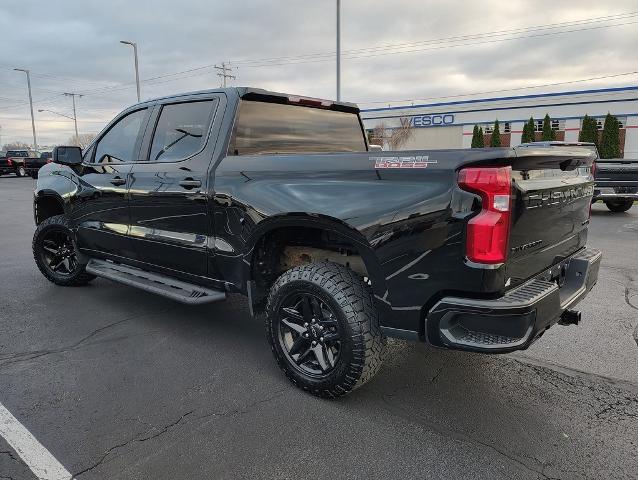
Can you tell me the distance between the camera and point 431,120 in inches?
1962

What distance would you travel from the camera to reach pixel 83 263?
5406mm

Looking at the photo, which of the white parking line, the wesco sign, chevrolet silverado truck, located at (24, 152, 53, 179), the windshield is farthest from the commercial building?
the white parking line

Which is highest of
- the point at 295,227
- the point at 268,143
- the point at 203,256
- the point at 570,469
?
the point at 268,143

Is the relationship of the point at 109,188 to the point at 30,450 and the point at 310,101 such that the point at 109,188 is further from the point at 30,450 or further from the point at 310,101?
the point at 30,450

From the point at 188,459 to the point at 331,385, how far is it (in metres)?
0.91

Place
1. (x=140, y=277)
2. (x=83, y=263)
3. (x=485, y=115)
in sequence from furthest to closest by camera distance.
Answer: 1. (x=485, y=115)
2. (x=83, y=263)
3. (x=140, y=277)

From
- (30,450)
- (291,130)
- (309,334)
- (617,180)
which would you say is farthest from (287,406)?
(617,180)

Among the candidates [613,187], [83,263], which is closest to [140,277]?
[83,263]

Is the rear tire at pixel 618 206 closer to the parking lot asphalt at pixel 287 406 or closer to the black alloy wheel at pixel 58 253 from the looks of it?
the parking lot asphalt at pixel 287 406

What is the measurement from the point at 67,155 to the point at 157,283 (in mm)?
1859

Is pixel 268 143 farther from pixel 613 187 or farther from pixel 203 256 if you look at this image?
pixel 613 187

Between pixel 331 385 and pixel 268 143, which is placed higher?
pixel 268 143

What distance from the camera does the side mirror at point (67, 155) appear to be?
505cm

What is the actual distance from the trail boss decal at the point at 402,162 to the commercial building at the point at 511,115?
40.1 metres
